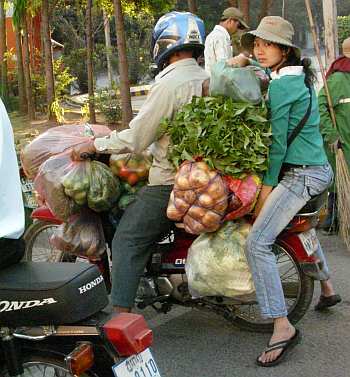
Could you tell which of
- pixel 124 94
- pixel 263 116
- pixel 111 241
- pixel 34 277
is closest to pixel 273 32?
pixel 263 116

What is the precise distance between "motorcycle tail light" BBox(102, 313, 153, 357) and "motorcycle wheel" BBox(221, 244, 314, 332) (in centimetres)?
165

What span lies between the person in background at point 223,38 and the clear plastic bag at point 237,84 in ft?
14.2

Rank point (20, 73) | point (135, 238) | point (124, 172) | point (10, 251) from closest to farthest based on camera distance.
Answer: point (10, 251) → point (135, 238) → point (124, 172) → point (20, 73)

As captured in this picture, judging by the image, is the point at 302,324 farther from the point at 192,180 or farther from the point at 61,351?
the point at 61,351

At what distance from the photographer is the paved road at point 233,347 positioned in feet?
14.1

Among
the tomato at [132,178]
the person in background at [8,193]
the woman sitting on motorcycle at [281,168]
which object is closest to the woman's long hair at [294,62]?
the woman sitting on motorcycle at [281,168]

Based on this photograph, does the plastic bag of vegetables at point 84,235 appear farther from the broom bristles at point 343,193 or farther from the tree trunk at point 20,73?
the tree trunk at point 20,73

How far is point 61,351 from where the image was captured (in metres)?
2.97

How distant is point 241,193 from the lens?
4148 mm

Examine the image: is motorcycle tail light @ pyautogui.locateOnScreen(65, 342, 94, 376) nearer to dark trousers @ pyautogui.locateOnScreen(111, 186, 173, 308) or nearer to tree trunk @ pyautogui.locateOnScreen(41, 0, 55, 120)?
dark trousers @ pyautogui.locateOnScreen(111, 186, 173, 308)

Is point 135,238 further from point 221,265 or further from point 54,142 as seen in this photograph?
point 54,142

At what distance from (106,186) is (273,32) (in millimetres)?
1376

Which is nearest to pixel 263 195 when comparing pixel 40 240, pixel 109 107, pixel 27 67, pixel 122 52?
pixel 40 240

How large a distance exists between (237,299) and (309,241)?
0.59 meters
